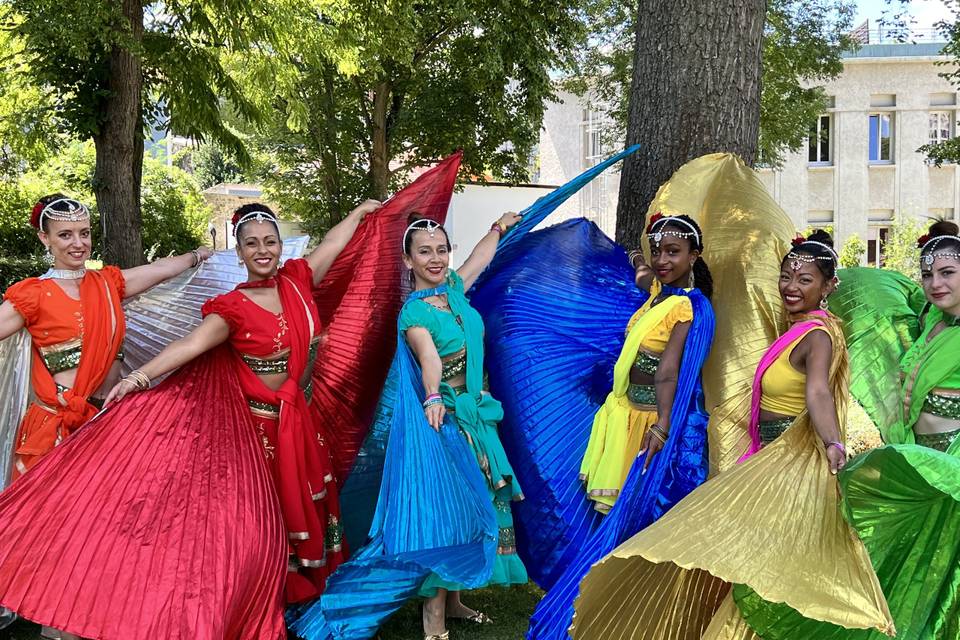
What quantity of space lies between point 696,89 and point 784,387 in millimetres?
2085


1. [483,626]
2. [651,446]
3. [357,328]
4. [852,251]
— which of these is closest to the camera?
[651,446]

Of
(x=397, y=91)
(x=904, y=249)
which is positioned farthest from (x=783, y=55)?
(x=904, y=249)

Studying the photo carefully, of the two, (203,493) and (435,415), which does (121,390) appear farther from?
(435,415)

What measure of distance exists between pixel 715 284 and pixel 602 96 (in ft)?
42.8

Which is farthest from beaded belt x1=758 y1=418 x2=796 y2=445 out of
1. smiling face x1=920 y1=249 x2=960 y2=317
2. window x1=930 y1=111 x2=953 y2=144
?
window x1=930 y1=111 x2=953 y2=144

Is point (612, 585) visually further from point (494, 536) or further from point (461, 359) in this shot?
point (461, 359)

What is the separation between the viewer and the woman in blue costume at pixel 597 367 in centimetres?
336

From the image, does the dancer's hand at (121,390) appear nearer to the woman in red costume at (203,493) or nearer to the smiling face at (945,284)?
the woman in red costume at (203,493)

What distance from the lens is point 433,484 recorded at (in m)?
3.54

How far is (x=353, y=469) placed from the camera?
4145 millimetres

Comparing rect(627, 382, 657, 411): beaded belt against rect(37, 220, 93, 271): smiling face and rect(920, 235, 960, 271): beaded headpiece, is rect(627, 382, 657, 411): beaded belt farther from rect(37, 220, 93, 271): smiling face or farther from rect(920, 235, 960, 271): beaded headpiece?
rect(37, 220, 93, 271): smiling face

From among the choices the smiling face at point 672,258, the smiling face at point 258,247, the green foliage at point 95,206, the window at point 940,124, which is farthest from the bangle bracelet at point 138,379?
the window at point 940,124

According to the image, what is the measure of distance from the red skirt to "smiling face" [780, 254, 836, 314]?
206 cm

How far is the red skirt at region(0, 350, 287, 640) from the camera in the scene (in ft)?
10.0
